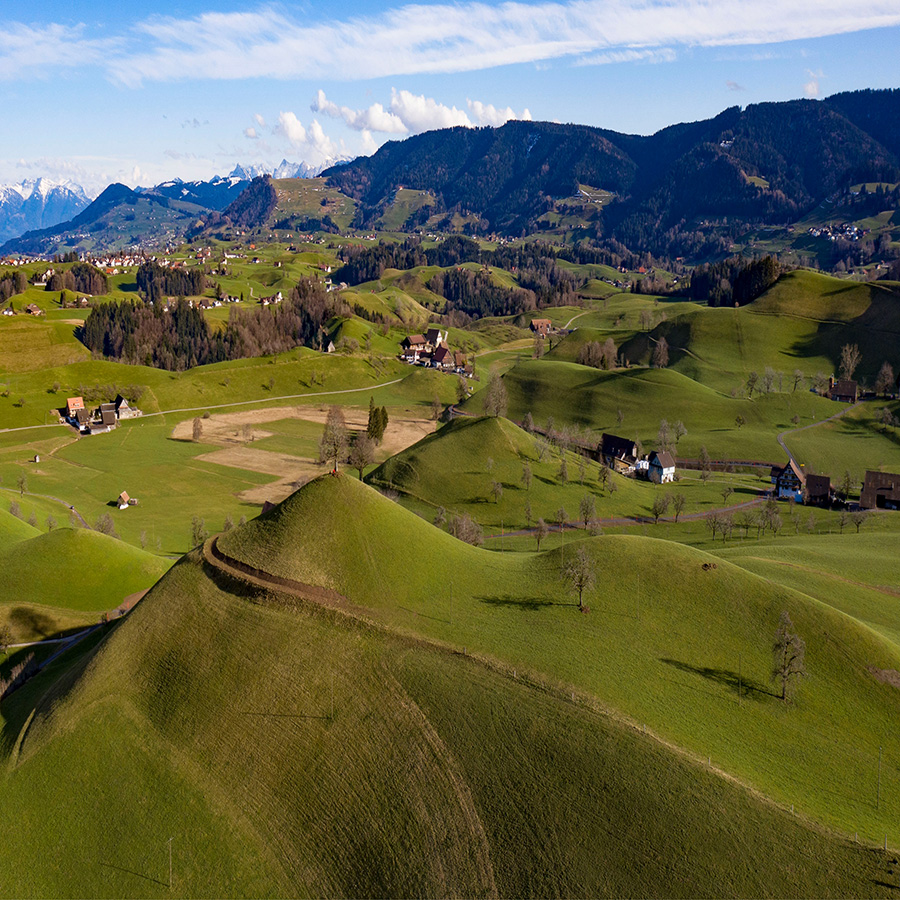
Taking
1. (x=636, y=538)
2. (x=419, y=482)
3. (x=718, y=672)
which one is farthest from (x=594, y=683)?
(x=419, y=482)

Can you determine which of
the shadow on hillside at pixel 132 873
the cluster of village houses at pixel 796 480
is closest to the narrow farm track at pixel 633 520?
the cluster of village houses at pixel 796 480

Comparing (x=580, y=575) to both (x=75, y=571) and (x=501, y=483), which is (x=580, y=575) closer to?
(x=75, y=571)

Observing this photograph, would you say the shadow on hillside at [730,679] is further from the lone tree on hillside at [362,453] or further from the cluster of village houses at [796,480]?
the lone tree on hillside at [362,453]

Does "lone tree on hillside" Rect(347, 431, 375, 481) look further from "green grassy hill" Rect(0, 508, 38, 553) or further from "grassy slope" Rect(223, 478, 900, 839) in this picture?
"grassy slope" Rect(223, 478, 900, 839)

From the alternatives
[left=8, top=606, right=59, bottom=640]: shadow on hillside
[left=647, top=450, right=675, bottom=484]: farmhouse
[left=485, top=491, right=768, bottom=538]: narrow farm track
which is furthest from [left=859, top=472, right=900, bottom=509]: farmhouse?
[left=8, top=606, right=59, bottom=640]: shadow on hillside

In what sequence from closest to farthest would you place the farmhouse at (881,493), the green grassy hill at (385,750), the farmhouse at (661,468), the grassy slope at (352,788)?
the grassy slope at (352,788), the green grassy hill at (385,750), the farmhouse at (881,493), the farmhouse at (661,468)

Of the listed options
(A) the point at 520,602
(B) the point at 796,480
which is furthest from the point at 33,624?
(B) the point at 796,480
